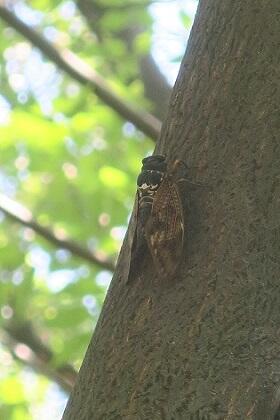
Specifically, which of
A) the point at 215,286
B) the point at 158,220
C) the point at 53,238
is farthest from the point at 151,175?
the point at 53,238

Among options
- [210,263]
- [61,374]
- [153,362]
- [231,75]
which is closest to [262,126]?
[231,75]

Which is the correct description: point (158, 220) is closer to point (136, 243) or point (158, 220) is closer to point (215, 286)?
point (136, 243)

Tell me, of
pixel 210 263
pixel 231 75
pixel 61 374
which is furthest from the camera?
pixel 61 374

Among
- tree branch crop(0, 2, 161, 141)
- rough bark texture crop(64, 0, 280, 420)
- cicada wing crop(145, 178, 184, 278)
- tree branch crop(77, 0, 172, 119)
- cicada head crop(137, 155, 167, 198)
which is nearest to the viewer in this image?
rough bark texture crop(64, 0, 280, 420)

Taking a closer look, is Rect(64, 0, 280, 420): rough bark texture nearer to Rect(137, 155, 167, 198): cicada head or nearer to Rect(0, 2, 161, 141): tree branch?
Rect(137, 155, 167, 198): cicada head

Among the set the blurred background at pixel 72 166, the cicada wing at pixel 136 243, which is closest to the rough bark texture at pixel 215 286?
the cicada wing at pixel 136 243

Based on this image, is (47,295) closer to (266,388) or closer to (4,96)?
(4,96)

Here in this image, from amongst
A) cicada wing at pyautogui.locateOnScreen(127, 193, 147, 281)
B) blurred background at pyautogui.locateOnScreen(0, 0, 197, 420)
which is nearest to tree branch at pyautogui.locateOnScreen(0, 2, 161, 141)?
blurred background at pyautogui.locateOnScreen(0, 0, 197, 420)
